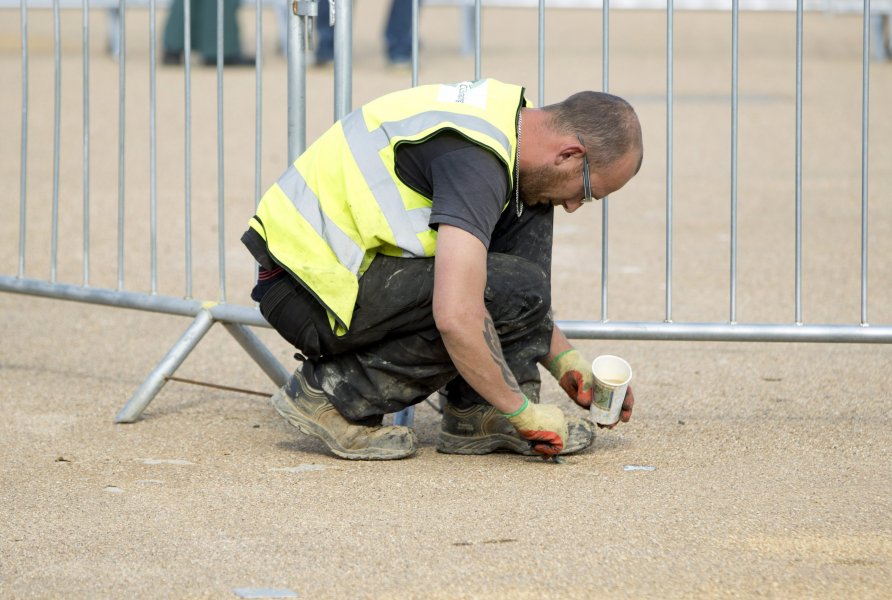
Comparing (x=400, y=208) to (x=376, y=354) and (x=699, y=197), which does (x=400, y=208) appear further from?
(x=699, y=197)

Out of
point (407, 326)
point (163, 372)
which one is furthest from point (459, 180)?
point (163, 372)

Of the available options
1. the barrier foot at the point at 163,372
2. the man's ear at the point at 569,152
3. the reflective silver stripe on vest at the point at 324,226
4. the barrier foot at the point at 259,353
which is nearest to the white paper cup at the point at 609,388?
the man's ear at the point at 569,152

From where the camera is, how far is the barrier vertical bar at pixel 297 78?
13.5 ft

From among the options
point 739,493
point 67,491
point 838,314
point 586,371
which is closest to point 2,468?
point 67,491

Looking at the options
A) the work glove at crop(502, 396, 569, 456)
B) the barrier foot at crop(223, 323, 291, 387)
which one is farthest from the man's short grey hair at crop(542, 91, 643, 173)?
the barrier foot at crop(223, 323, 291, 387)

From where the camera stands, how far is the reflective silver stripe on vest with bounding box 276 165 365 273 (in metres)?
3.48

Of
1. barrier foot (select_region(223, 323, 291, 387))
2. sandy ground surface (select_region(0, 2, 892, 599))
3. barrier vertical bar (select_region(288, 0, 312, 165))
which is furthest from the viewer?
barrier foot (select_region(223, 323, 291, 387))

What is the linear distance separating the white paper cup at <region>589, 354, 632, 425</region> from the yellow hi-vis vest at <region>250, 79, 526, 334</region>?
60 centimetres

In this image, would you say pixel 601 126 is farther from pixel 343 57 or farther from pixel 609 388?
pixel 343 57

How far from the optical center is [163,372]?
165 inches

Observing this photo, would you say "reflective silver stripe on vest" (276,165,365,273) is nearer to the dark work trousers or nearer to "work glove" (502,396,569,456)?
the dark work trousers

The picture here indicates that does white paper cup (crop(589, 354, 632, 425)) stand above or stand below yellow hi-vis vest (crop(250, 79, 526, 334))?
below

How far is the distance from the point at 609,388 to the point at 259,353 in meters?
1.28

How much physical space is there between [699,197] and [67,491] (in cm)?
581
